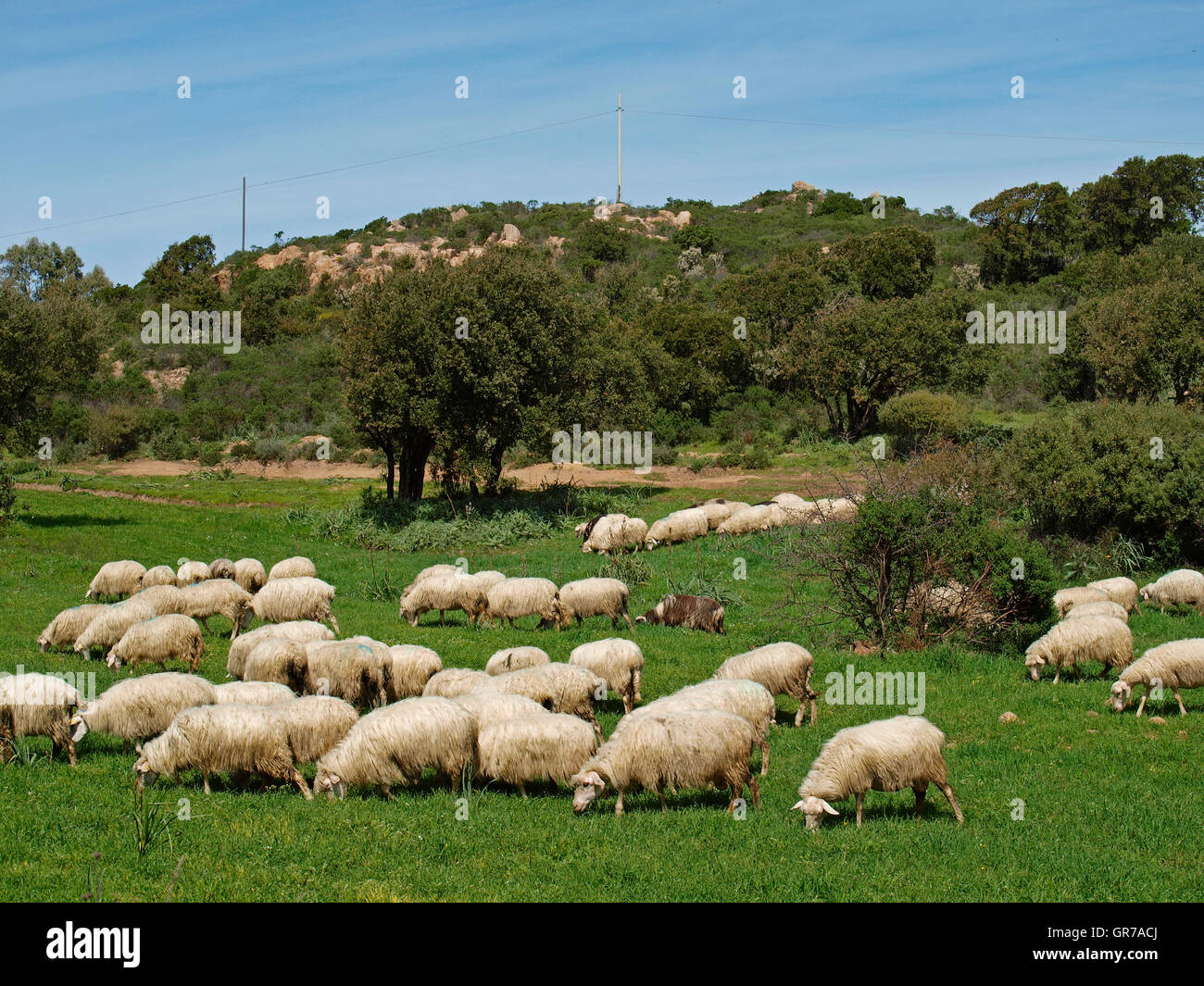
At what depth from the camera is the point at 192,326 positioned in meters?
75.8

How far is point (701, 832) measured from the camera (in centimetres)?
883

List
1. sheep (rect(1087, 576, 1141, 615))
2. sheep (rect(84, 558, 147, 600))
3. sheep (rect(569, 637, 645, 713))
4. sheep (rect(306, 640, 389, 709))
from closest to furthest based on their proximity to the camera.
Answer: sheep (rect(306, 640, 389, 709)) < sheep (rect(569, 637, 645, 713)) < sheep (rect(1087, 576, 1141, 615)) < sheep (rect(84, 558, 147, 600))

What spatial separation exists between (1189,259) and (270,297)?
63495 mm

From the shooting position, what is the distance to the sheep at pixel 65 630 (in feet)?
50.8

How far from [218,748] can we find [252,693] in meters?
1.46

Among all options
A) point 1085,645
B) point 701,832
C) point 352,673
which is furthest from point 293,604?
point 1085,645

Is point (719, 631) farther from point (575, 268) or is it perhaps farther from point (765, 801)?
point (575, 268)

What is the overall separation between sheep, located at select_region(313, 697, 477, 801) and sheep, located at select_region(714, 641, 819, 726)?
14.0ft

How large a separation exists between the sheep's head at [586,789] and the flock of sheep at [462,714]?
0.01 metres

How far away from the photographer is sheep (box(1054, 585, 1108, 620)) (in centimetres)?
1853

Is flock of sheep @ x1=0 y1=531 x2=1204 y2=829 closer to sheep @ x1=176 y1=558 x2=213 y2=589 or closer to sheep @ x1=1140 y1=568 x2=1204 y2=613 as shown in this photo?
sheep @ x1=176 y1=558 x2=213 y2=589

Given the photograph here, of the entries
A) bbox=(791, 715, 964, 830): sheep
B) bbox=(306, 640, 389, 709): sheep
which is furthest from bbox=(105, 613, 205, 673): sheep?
bbox=(791, 715, 964, 830): sheep
